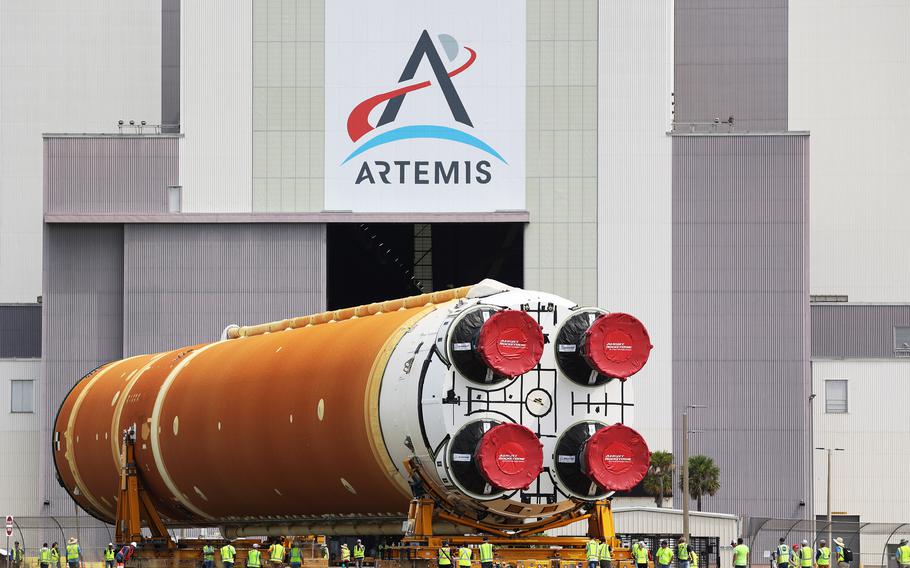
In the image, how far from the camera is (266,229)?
79250 mm

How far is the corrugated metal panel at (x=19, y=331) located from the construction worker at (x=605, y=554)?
65.9 m

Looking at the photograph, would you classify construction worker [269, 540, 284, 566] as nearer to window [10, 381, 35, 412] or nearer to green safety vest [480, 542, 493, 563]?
green safety vest [480, 542, 493, 563]

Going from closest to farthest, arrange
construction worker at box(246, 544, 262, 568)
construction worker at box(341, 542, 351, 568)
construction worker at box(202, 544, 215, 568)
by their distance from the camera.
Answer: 1. construction worker at box(246, 544, 262, 568)
2. construction worker at box(202, 544, 215, 568)
3. construction worker at box(341, 542, 351, 568)

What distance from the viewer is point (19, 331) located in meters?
88.1

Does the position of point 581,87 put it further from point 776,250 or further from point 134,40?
point 134,40

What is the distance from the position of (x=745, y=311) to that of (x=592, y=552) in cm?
5323

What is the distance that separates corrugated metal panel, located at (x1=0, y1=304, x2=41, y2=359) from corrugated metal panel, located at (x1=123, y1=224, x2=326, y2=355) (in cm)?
1144

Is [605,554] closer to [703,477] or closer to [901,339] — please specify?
[703,477]

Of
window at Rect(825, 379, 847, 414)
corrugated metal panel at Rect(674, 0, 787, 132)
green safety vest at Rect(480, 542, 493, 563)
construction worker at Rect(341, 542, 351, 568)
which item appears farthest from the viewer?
corrugated metal panel at Rect(674, 0, 787, 132)

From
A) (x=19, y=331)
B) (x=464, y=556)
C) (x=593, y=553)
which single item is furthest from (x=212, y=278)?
(x=464, y=556)

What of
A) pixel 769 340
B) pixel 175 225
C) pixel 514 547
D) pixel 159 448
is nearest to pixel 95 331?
pixel 175 225

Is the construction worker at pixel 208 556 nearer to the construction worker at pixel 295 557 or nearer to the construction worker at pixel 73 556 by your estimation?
the construction worker at pixel 295 557

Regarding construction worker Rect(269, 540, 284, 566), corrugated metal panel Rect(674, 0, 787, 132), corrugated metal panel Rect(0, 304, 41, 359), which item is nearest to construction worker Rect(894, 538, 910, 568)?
construction worker Rect(269, 540, 284, 566)

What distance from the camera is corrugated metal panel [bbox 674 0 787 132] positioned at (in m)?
86.8
